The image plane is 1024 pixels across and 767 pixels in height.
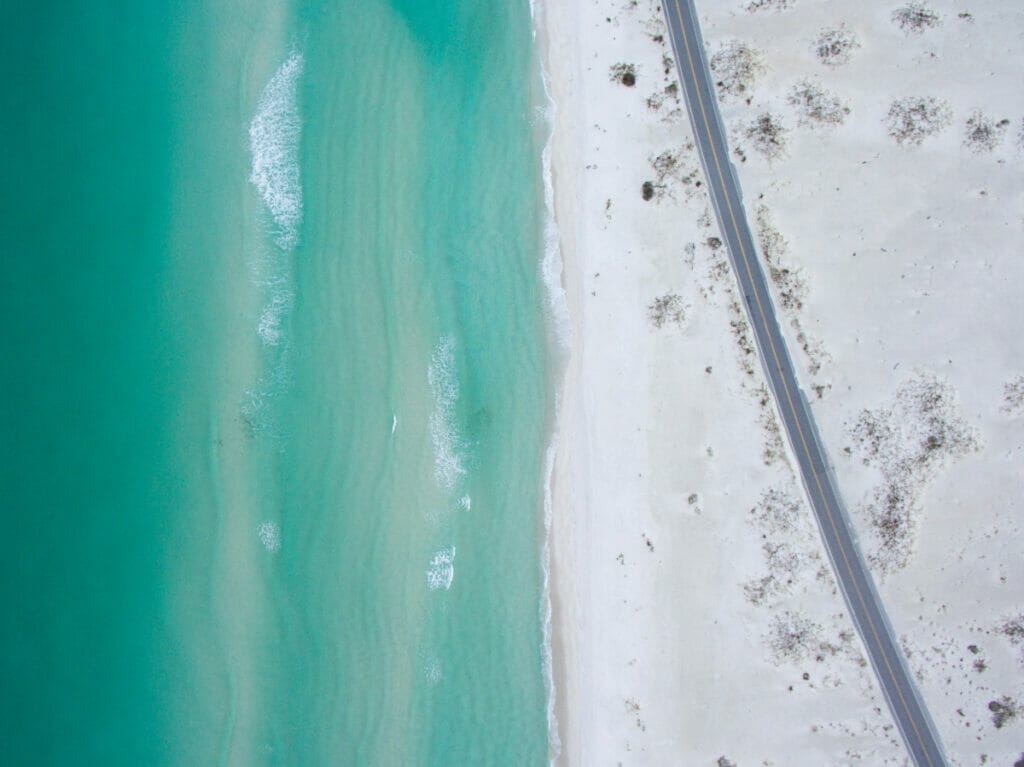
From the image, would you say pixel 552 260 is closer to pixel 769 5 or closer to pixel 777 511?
pixel 777 511

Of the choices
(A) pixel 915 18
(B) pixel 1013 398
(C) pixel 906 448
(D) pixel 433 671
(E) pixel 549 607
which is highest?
(A) pixel 915 18

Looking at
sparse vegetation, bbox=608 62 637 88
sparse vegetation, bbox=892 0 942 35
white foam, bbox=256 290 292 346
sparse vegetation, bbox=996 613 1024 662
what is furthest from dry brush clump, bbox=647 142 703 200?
sparse vegetation, bbox=996 613 1024 662

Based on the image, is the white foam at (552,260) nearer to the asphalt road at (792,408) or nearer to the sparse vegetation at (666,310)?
the sparse vegetation at (666,310)

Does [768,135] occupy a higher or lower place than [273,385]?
higher

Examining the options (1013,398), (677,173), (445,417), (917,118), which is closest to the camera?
(1013,398)

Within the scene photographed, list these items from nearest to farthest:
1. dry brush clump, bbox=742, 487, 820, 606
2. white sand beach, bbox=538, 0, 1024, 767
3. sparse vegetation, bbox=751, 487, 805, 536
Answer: white sand beach, bbox=538, 0, 1024, 767 < dry brush clump, bbox=742, 487, 820, 606 < sparse vegetation, bbox=751, 487, 805, 536

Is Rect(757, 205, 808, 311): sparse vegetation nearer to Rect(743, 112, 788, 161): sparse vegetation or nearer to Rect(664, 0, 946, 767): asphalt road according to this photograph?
Rect(664, 0, 946, 767): asphalt road

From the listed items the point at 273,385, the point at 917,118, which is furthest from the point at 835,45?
the point at 273,385
